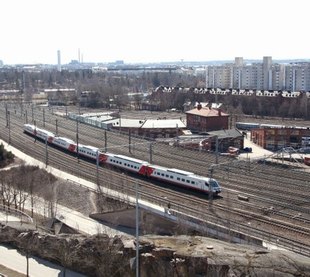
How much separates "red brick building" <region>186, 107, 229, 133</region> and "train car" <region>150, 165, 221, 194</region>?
18527mm

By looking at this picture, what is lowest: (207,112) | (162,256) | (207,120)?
(207,120)

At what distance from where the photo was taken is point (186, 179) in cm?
2312

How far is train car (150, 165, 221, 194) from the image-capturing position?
72.0 feet

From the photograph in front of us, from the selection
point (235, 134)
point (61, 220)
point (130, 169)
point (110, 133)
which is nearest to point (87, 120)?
point (110, 133)

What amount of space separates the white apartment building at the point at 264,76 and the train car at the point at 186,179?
201ft

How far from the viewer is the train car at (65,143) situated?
3309 cm

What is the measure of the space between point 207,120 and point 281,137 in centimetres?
705

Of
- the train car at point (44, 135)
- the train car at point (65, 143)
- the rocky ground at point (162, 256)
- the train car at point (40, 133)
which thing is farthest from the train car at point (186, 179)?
the train car at point (40, 133)

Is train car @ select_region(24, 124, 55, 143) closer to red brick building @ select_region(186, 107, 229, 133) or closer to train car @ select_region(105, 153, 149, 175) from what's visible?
train car @ select_region(105, 153, 149, 175)

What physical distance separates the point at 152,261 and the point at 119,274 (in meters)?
1.18

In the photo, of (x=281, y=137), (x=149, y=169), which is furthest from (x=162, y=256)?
(x=281, y=137)

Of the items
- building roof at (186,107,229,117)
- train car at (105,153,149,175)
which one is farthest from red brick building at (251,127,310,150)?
train car at (105,153,149,175)

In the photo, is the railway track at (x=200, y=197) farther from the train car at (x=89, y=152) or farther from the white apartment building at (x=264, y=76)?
the white apartment building at (x=264, y=76)

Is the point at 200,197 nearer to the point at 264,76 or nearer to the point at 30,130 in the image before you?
the point at 30,130
